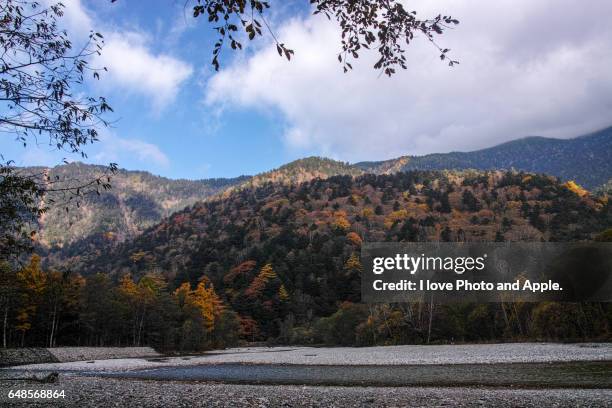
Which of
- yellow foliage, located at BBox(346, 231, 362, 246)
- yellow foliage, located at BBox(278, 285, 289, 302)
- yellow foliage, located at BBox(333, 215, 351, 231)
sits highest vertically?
yellow foliage, located at BBox(333, 215, 351, 231)

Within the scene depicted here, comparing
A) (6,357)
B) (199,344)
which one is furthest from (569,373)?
(199,344)

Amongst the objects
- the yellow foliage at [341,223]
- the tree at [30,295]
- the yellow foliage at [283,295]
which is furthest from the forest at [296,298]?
the yellow foliage at [341,223]

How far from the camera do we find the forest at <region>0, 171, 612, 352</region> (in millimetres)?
63688

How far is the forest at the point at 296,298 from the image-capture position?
63688 millimetres

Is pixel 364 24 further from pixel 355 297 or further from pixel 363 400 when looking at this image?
pixel 355 297

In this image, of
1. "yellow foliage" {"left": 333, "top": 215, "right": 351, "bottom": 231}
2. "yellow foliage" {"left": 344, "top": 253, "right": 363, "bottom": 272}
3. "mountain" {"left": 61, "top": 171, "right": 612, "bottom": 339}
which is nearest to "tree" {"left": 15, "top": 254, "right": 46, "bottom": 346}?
"mountain" {"left": 61, "top": 171, "right": 612, "bottom": 339}

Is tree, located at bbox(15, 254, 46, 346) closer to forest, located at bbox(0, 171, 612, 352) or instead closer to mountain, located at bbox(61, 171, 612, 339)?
forest, located at bbox(0, 171, 612, 352)

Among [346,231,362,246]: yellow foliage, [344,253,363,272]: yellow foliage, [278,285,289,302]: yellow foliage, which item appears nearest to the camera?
[278,285,289,302]: yellow foliage

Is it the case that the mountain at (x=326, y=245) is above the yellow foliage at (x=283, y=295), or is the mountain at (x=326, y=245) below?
above

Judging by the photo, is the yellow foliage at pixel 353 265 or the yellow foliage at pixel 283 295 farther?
the yellow foliage at pixel 353 265

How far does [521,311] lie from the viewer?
65.2m

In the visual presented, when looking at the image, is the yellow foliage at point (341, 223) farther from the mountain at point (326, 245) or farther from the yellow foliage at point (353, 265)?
the yellow foliage at point (353, 265)

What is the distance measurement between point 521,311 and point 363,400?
189 ft

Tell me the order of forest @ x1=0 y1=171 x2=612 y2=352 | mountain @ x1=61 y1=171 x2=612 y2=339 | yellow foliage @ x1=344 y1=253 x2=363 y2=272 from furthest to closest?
yellow foliage @ x1=344 y1=253 x2=363 y2=272 < mountain @ x1=61 y1=171 x2=612 y2=339 < forest @ x1=0 y1=171 x2=612 y2=352
